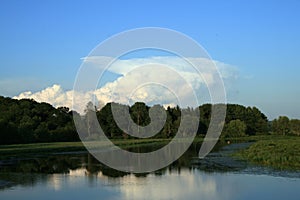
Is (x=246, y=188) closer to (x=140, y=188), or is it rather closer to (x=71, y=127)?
(x=140, y=188)

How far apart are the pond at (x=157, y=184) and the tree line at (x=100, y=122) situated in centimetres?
3776

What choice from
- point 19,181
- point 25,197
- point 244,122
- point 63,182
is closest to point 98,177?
point 63,182

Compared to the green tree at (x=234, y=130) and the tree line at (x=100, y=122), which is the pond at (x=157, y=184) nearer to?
the tree line at (x=100, y=122)

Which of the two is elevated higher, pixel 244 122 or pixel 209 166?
pixel 244 122

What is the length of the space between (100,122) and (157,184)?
233ft

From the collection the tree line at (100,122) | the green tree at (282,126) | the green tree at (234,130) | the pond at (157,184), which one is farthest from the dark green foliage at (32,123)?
the green tree at (282,126)

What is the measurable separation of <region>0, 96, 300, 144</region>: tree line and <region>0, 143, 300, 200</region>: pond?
37756 millimetres

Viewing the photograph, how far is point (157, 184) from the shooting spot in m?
22.9

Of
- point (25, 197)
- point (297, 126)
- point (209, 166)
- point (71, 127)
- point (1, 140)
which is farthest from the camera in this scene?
point (297, 126)

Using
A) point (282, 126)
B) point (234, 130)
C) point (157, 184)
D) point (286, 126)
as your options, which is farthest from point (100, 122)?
point (157, 184)

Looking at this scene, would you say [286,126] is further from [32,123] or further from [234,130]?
[32,123]

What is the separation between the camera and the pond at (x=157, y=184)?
19656 mm

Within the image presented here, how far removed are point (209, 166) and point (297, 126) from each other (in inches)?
3578

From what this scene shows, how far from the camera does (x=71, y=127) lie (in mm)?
83125
